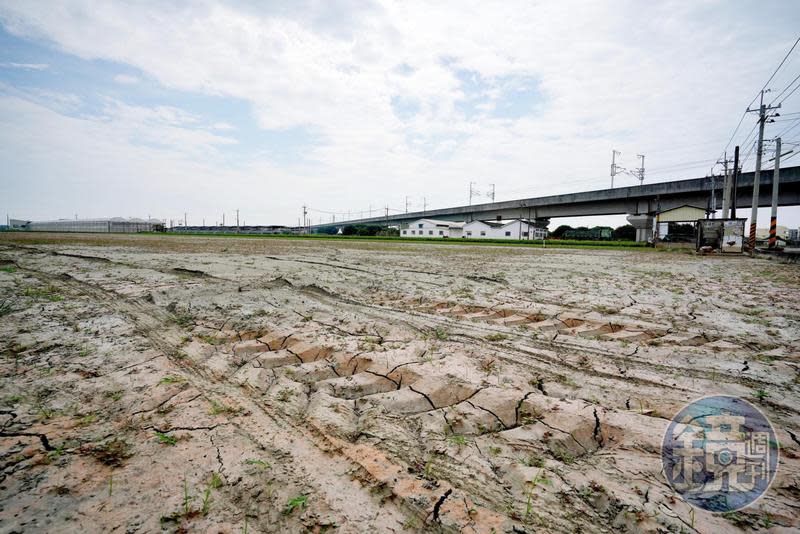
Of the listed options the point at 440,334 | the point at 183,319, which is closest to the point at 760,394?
the point at 440,334

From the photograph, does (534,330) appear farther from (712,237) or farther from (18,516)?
(712,237)

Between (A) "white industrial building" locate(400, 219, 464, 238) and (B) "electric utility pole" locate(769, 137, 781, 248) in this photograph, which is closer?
(B) "electric utility pole" locate(769, 137, 781, 248)

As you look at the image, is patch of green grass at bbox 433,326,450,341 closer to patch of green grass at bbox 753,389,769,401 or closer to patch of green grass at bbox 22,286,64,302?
patch of green grass at bbox 753,389,769,401

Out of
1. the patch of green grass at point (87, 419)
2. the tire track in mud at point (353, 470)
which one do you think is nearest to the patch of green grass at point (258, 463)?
the tire track in mud at point (353, 470)

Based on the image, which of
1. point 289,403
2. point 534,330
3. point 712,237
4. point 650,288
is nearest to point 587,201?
point 712,237

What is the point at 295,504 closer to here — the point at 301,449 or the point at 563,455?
the point at 301,449

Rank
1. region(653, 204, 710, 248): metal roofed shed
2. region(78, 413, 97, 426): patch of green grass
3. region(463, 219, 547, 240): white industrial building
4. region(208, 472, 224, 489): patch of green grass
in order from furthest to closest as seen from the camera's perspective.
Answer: region(463, 219, 547, 240): white industrial building, region(653, 204, 710, 248): metal roofed shed, region(78, 413, 97, 426): patch of green grass, region(208, 472, 224, 489): patch of green grass

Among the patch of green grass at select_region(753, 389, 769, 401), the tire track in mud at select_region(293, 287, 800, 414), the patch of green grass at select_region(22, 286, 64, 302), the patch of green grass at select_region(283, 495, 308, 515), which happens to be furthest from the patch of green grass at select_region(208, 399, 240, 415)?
the patch of green grass at select_region(22, 286, 64, 302)

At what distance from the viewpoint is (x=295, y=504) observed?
1.54m

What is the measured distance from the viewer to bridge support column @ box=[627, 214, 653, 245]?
36.3 m

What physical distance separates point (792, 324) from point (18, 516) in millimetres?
7440

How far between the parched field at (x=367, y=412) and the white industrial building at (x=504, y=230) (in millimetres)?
55313

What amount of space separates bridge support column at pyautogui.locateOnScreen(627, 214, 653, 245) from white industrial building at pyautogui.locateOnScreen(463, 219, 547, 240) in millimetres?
16798

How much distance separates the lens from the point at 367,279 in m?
7.87
